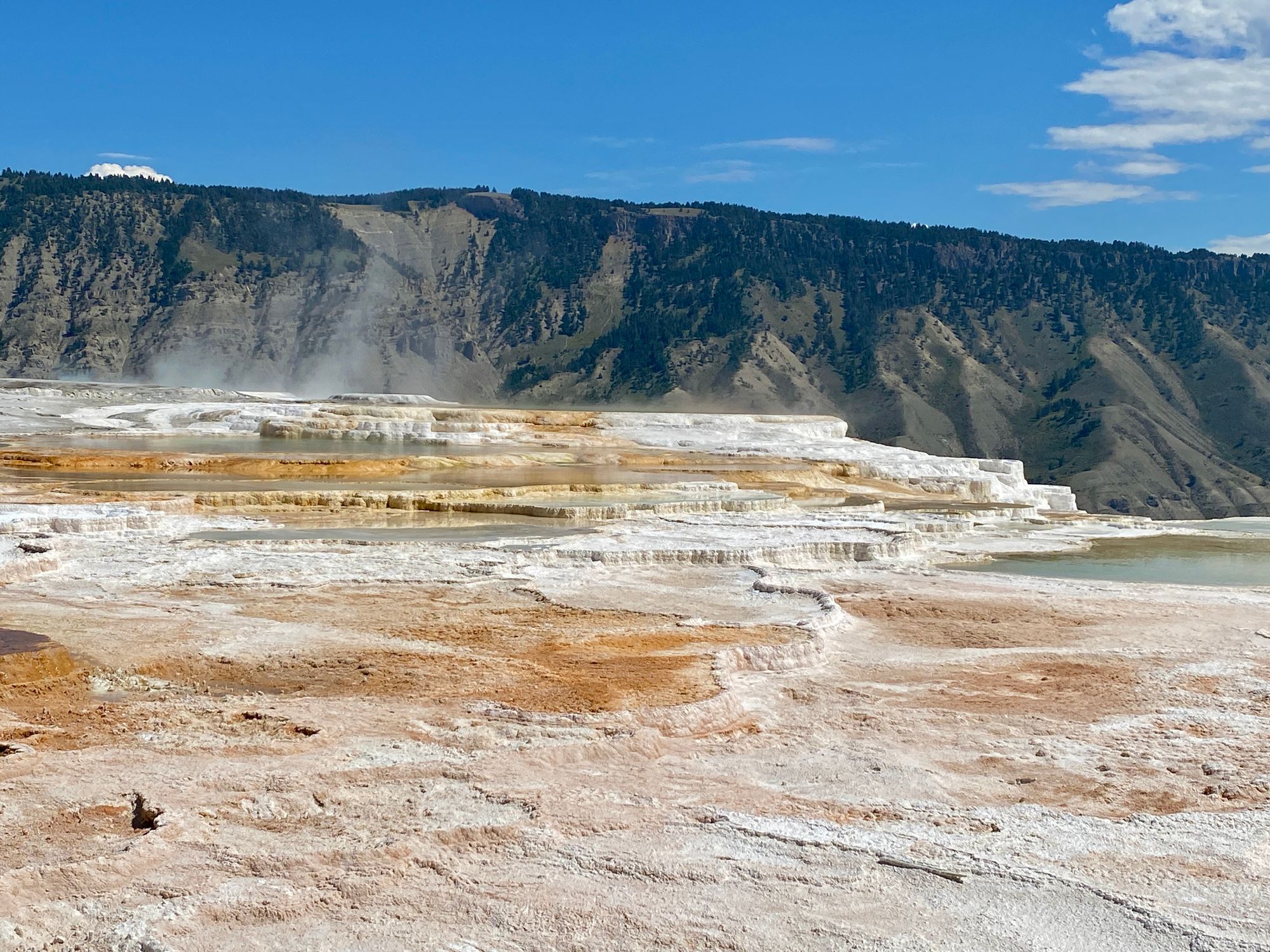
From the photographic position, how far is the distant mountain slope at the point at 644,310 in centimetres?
9444

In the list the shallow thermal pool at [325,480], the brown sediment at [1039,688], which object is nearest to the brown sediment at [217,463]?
the shallow thermal pool at [325,480]

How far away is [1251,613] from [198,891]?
1073cm

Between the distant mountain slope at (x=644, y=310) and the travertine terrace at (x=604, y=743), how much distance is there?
73.8 metres

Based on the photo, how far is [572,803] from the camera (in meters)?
6.38

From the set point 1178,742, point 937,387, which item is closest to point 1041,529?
point 1178,742

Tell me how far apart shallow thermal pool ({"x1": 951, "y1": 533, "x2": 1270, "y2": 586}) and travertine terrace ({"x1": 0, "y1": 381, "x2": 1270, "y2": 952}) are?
1231mm

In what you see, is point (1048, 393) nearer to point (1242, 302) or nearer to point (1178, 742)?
point (1242, 302)

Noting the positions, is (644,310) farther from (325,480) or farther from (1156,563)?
(1156,563)

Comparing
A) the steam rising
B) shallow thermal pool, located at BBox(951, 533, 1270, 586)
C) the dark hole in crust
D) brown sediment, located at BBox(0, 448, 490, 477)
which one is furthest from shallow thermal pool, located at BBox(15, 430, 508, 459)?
the steam rising

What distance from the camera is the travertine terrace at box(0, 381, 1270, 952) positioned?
523cm

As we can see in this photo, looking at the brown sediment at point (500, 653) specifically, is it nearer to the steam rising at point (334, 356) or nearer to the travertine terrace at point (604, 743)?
the travertine terrace at point (604, 743)

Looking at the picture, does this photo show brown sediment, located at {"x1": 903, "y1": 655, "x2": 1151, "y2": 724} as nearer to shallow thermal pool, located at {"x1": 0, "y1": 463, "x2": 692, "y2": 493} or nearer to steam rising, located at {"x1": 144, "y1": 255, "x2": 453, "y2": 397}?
shallow thermal pool, located at {"x1": 0, "y1": 463, "x2": 692, "y2": 493}

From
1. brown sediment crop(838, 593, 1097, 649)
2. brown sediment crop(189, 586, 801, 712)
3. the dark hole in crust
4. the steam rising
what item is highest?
the steam rising

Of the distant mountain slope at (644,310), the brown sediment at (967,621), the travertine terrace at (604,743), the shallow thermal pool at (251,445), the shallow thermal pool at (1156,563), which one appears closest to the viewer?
the travertine terrace at (604,743)
